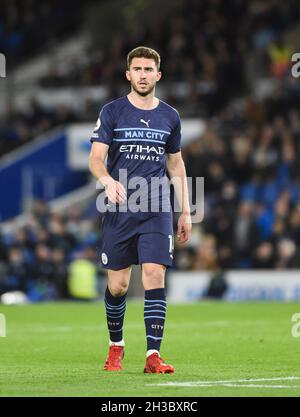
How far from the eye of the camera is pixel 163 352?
40.7 feet

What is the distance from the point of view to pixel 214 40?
31.9m

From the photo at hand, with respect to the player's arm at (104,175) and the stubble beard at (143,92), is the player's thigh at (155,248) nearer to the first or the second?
the player's arm at (104,175)

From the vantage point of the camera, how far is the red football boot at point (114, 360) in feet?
34.0

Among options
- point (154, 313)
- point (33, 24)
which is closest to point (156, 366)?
point (154, 313)

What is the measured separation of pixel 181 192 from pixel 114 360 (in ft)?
4.76

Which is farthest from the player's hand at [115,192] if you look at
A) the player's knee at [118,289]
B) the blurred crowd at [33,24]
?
the blurred crowd at [33,24]

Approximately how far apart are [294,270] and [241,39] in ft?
31.6

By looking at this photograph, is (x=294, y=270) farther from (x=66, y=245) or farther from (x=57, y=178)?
(x=57, y=178)

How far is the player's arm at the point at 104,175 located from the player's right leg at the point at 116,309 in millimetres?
819

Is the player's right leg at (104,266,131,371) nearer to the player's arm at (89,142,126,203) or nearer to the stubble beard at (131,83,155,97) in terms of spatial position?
the player's arm at (89,142,126,203)

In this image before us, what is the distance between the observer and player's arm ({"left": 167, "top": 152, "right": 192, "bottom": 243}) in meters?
10.4

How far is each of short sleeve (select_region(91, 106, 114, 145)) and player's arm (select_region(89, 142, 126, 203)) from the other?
0.14 ft


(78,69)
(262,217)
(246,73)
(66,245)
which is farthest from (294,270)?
(78,69)

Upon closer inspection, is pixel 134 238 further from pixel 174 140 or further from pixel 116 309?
pixel 174 140
